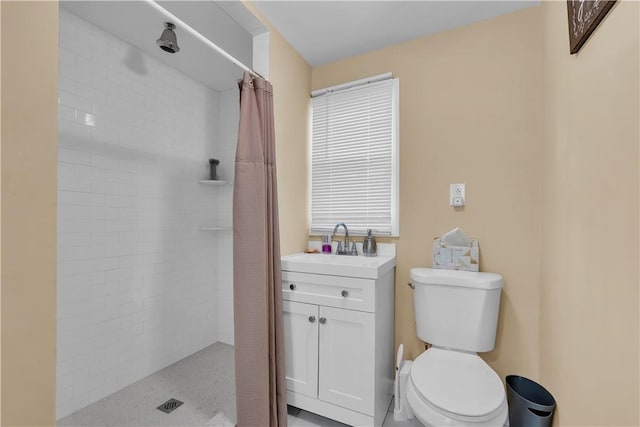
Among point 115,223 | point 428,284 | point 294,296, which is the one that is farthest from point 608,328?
point 115,223

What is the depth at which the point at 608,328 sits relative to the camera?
0.74 metres

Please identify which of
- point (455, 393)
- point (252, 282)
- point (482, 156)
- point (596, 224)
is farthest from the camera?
point (482, 156)

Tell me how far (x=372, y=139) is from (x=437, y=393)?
5.12 ft

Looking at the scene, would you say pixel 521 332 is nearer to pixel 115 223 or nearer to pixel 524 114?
pixel 524 114

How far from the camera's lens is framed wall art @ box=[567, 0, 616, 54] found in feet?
2.49

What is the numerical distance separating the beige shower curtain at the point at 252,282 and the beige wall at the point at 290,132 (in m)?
0.37

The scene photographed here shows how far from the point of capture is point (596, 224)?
830mm

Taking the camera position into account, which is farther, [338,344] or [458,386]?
[338,344]

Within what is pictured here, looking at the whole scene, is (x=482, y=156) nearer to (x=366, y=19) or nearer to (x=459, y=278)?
(x=459, y=278)

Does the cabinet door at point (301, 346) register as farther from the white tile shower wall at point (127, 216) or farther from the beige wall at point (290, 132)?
the white tile shower wall at point (127, 216)

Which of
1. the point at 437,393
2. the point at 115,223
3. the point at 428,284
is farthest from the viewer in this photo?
the point at 115,223

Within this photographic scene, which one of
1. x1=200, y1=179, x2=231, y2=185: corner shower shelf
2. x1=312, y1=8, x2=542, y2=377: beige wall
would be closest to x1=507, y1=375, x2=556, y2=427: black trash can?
x1=312, y1=8, x2=542, y2=377: beige wall

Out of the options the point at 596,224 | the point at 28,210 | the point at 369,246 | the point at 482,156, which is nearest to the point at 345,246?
the point at 369,246

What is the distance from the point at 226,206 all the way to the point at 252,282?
4.71ft
